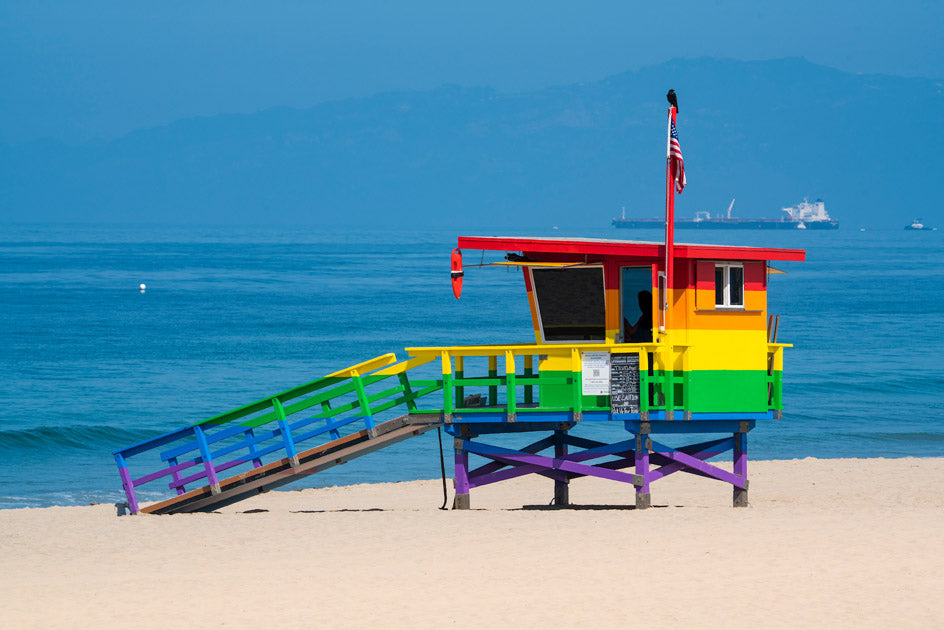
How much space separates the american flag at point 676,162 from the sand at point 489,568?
4314 millimetres

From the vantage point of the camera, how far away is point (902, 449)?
1228 inches

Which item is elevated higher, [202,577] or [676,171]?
[676,171]

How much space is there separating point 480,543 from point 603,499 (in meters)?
6.74

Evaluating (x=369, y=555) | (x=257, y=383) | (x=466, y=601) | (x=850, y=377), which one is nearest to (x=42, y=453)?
(x=257, y=383)

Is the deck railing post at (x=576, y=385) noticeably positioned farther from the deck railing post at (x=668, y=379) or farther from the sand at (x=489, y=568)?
the sand at (x=489, y=568)

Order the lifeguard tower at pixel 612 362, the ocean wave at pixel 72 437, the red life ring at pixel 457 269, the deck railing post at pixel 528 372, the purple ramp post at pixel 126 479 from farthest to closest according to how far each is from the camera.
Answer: the ocean wave at pixel 72 437, the purple ramp post at pixel 126 479, the deck railing post at pixel 528 372, the lifeguard tower at pixel 612 362, the red life ring at pixel 457 269

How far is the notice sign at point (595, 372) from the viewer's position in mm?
16703

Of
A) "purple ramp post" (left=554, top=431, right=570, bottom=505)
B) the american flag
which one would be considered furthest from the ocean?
the american flag

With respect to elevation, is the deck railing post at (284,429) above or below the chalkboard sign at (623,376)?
below

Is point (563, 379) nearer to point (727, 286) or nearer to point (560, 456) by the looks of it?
point (727, 286)

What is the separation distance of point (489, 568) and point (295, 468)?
4.32m

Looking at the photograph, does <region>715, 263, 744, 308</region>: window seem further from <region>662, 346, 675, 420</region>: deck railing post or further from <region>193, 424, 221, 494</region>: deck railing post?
<region>193, 424, 221, 494</region>: deck railing post

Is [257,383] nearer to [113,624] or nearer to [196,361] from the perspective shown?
[196,361]

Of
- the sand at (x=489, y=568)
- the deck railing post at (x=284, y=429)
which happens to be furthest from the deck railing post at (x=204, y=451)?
the deck railing post at (x=284, y=429)
